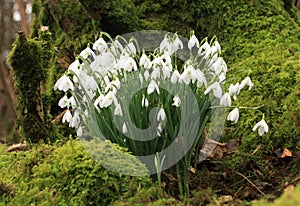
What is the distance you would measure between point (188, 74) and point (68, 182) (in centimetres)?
66

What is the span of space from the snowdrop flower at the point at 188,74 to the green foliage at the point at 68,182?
0.43 meters

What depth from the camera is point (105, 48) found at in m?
2.21

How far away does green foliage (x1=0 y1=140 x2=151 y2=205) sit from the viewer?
6.06ft

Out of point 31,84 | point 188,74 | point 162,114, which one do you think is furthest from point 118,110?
point 31,84

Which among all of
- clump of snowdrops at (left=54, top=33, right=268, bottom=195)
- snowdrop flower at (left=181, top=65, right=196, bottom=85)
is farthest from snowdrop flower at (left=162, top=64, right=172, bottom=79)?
snowdrop flower at (left=181, top=65, right=196, bottom=85)

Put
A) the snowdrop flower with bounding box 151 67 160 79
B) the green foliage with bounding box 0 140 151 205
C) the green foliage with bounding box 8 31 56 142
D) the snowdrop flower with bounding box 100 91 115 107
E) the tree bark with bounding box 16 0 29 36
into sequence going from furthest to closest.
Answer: the tree bark with bounding box 16 0 29 36 → the green foliage with bounding box 8 31 56 142 → the snowdrop flower with bounding box 151 67 160 79 → the snowdrop flower with bounding box 100 91 115 107 → the green foliage with bounding box 0 140 151 205

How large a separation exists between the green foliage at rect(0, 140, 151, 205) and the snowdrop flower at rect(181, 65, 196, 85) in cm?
43

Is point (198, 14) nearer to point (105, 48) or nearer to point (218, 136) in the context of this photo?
point (218, 136)

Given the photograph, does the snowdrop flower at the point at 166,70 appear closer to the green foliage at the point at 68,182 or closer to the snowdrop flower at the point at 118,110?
the snowdrop flower at the point at 118,110

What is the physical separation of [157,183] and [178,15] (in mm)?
1790

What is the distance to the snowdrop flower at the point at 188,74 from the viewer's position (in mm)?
1947

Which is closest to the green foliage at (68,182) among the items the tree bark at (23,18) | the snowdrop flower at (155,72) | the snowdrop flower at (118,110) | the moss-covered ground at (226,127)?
the moss-covered ground at (226,127)

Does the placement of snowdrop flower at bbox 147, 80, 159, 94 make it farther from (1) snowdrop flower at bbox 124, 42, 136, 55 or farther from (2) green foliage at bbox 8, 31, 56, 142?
(2) green foliage at bbox 8, 31, 56, 142

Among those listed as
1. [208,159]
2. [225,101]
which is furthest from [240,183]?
[225,101]
